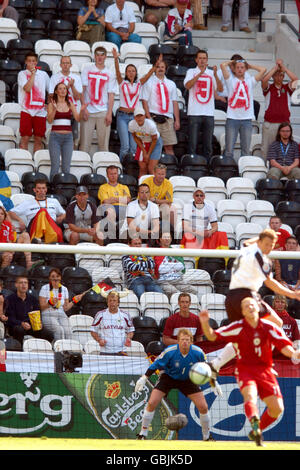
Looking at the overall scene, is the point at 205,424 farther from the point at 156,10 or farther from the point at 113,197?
the point at 156,10

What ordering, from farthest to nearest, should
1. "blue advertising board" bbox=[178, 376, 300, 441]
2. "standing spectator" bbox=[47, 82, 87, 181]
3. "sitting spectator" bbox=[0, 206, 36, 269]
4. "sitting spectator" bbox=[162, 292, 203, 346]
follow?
"standing spectator" bbox=[47, 82, 87, 181] → "sitting spectator" bbox=[0, 206, 36, 269] → "sitting spectator" bbox=[162, 292, 203, 346] → "blue advertising board" bbox=[178, 376, 300, 441]

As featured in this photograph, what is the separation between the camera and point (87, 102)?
1838 centimetres

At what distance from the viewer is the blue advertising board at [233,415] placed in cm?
1441

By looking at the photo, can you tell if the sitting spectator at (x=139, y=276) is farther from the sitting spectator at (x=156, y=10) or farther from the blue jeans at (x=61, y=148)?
the sitting spectator at (x=156, y=10)

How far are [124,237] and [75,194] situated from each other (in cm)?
132

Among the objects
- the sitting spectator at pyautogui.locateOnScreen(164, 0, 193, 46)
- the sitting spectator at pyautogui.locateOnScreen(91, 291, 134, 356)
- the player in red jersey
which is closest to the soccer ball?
the player in red jersey

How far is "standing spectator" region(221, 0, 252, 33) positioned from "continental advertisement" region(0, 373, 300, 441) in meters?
9.45

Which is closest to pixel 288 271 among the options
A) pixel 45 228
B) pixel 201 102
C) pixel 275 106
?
pixel 45 228

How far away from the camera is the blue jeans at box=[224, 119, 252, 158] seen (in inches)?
733

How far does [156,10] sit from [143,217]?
234 inches

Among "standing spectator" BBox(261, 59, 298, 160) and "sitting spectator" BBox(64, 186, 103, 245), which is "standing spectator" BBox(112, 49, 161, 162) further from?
"standing spectator" BBox(261, 59, 298, 160)

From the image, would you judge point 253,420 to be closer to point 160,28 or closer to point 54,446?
point 54,446
